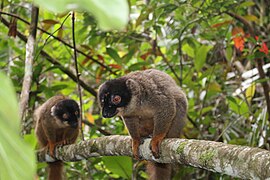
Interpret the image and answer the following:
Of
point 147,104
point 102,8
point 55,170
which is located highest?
point 102,8

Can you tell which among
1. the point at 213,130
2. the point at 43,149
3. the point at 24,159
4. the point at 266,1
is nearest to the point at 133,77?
the point at 213,130

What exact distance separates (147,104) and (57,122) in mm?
1897

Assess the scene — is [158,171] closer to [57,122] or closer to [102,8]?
[57,122]

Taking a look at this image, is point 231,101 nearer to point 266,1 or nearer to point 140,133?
point 140,133

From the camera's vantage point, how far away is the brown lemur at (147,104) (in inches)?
142

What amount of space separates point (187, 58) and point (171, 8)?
261 centimetres

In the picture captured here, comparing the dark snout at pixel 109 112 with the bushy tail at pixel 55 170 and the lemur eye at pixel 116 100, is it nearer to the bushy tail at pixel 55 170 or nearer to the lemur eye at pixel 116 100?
the lemur eye at pixel 116 100

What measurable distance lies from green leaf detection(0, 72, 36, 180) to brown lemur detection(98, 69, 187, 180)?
313cm

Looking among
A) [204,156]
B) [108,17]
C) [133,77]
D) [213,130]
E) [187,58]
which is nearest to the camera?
[108,17]

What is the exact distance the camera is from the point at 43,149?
16.5 ft

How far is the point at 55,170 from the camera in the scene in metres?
4.73

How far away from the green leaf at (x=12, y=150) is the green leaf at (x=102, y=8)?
0.09 m

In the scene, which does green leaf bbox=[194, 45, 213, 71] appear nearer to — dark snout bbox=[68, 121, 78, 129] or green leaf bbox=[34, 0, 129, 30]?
dark snout bbox=[68, 121, 78, 129]

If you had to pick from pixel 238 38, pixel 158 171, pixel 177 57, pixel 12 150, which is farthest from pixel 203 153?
pixel 177 57
